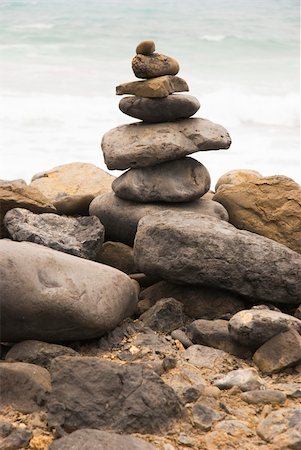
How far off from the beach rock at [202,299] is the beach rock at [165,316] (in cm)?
32

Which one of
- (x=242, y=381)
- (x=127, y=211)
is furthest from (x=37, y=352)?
(x=127, y=211)

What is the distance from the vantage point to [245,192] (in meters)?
10.8

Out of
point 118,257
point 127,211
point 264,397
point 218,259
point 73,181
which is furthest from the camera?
point 73,181

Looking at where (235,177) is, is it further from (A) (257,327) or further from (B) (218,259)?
(A) (257,327)

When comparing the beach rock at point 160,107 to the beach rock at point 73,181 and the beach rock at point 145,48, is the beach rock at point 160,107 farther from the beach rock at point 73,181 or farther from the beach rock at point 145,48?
the beach rock at point 73,181

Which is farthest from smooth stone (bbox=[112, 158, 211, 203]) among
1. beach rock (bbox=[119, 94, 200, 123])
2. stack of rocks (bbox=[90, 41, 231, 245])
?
beach rock (bbox=[119, 94, 200, 123])

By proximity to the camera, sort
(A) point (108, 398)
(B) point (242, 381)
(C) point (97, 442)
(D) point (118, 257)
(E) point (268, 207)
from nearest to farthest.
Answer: (C) point (97, 442), (A) point (108, 398), (B) point (242, 381), (D) point (118, 257), (E) point (268, 207)

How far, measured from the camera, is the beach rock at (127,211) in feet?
33.4

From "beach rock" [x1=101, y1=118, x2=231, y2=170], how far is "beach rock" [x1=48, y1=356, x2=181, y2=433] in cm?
377

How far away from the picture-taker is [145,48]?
32.6ft

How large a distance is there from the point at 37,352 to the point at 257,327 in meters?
2.13

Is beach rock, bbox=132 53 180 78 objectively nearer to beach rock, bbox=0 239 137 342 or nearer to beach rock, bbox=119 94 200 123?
beach rock, bbox=119 94 200 123

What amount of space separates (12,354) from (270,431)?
2.56 m

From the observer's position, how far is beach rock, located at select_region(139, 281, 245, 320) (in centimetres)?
891
